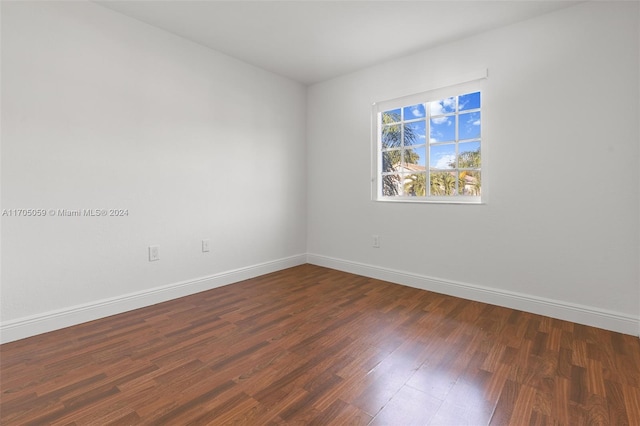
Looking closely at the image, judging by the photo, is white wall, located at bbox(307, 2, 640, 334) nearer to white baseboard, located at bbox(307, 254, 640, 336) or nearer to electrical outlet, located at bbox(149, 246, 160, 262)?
white baseboard, located at bbox(307, 254, 640, 336)

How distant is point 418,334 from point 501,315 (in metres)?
0.86

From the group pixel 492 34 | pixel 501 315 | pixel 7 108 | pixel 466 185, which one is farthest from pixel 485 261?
pixel 7 108

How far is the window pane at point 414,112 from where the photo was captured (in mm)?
3321

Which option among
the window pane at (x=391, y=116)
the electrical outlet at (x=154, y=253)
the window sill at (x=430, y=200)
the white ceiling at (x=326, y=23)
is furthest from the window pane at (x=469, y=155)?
the electrical outlet at (x=154, y=253)

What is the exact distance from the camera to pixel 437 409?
1454mm

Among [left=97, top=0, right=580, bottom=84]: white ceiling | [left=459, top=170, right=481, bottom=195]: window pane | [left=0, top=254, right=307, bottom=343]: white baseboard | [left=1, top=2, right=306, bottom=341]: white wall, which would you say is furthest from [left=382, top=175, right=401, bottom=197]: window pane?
[left=0, top=254, right=307, bottom=343]: white baseboard

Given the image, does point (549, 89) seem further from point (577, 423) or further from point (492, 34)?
point (577, 423)

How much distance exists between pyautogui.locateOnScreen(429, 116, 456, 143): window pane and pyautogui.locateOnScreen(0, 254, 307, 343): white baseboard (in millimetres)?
2441

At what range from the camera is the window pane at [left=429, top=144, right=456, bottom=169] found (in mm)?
3119

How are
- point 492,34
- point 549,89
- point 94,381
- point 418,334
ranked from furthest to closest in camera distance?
point 492,34, point 549,89, point 418,334, point 94,381

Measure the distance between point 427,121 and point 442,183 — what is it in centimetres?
67

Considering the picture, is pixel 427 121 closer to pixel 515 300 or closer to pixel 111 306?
pixel 515 300

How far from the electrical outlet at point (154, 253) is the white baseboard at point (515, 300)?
2.15 meters

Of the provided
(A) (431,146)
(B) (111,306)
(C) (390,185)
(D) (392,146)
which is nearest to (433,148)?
(A) (431,146)
